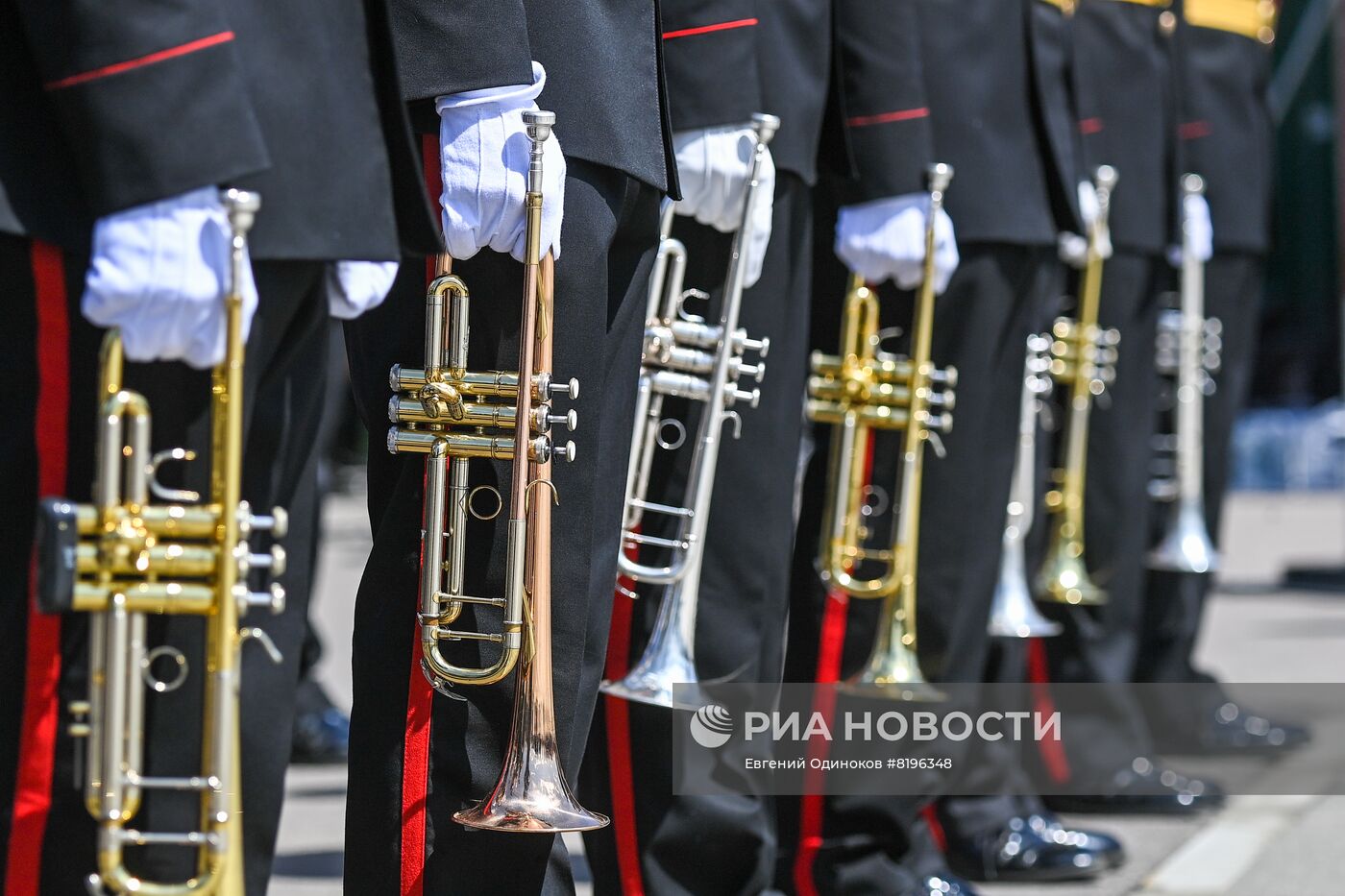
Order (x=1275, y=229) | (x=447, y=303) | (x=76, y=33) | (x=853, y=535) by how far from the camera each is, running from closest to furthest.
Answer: (x=76, y=33)
(x=447, y=303)
(x=853, y=535)
(x=1275, y=229)

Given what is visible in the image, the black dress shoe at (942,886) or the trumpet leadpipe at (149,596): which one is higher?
the trumpet leadpipe at (149,596)

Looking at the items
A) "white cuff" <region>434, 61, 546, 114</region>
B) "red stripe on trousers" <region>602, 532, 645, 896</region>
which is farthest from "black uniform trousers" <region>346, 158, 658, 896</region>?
"red stripe on trousers" <region>602, 532, 645, 896</region>

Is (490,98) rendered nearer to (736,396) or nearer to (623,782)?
(736,396)

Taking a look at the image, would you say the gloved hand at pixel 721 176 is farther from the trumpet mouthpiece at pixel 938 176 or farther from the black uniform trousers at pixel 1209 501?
the black uniform trousers at pixel 1209 501

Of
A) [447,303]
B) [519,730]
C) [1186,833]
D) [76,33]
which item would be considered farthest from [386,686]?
[1186,833]

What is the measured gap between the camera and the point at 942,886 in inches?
128

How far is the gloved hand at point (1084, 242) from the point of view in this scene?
4199 millimetres

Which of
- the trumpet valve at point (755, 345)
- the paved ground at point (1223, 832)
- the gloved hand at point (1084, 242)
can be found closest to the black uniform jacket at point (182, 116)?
the trumpet valve at point (755, 345)

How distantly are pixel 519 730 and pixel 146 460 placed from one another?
693 mm

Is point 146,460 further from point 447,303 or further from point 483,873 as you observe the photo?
point 483,873

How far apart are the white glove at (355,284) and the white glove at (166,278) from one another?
213 mm

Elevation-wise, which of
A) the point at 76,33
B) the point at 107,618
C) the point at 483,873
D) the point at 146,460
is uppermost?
the point at 76,33

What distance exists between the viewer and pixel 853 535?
335 centimetres

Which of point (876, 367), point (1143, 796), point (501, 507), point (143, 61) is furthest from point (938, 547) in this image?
point (143, 61)
